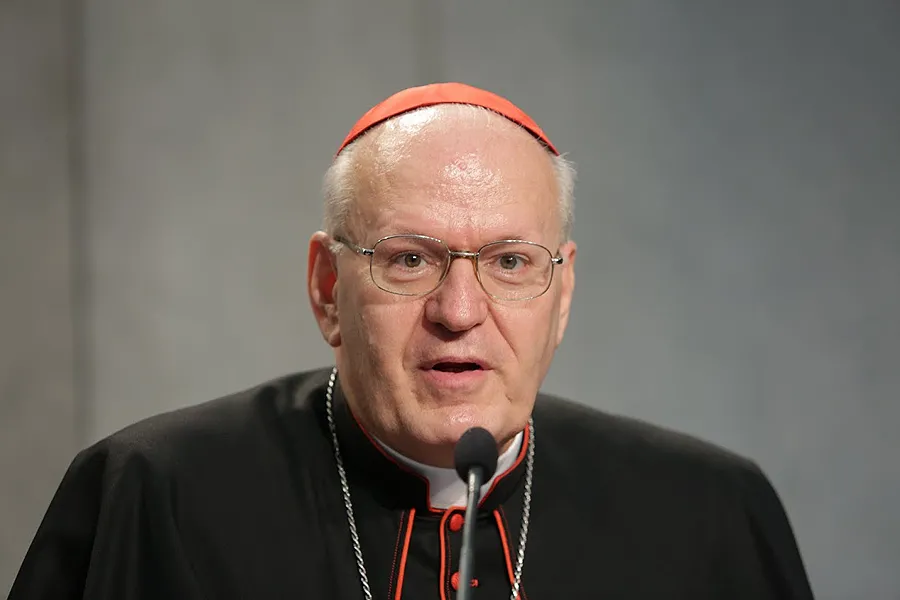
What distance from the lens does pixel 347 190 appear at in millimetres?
2221

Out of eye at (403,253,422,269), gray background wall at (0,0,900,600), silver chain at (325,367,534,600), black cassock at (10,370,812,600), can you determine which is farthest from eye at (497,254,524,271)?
gray background wall at (0,0,900,600)

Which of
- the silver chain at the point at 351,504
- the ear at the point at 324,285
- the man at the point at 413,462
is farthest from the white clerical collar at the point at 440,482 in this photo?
the ear at the point at 324,285

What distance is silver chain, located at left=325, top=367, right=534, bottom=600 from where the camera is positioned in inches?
87.4

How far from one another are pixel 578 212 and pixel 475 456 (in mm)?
2287

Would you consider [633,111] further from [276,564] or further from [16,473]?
[16,473]

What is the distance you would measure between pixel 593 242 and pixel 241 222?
1.24 meters

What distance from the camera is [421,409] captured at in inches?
81.9

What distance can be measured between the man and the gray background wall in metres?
1.13

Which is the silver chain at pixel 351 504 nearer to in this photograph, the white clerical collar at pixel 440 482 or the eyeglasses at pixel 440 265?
the white clerical collar at pixel 440 482

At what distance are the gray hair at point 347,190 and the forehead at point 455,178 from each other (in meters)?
0.04

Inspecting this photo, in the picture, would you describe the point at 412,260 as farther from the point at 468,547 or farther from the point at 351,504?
the point at 468,547

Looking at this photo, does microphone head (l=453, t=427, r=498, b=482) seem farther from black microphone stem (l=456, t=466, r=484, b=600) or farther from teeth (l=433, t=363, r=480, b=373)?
teeth (l=433, t=363, r=480, b=373)

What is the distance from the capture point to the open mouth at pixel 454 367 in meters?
2.07

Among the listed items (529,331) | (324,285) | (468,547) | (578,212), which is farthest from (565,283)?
(578,212)
